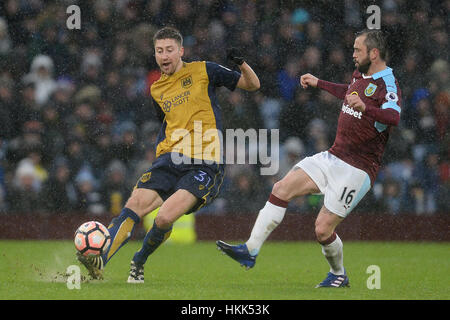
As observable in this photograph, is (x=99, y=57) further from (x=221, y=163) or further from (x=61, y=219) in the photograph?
(x=221, y=163)

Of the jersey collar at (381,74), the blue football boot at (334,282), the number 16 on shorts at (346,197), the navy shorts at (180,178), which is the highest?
the jersey collar at (381,74)

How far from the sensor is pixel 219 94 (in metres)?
12.0

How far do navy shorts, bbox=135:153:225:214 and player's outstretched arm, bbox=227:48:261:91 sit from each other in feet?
2.30

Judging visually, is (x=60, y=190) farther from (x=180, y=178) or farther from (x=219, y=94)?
(x=180, y=178)

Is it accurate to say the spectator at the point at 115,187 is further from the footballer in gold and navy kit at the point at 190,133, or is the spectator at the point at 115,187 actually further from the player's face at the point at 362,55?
the player's face at the point at 362,55

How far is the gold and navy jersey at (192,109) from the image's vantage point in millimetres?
6938

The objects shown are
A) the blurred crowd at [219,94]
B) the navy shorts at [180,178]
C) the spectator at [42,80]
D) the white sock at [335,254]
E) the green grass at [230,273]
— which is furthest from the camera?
the spectator at [42,80]

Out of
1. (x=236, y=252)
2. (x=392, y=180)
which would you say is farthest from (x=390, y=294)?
(x=392, y=180)

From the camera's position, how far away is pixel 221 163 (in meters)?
7.07

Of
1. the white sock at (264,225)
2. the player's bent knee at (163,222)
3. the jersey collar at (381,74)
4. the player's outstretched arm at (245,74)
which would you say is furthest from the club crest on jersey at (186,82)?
the jersey collar at (381,74)

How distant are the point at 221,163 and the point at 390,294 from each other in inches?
70.2

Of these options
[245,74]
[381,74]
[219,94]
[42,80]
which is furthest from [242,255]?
[42,80]

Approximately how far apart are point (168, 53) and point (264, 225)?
1.62 meters

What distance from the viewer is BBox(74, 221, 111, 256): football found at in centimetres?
637
